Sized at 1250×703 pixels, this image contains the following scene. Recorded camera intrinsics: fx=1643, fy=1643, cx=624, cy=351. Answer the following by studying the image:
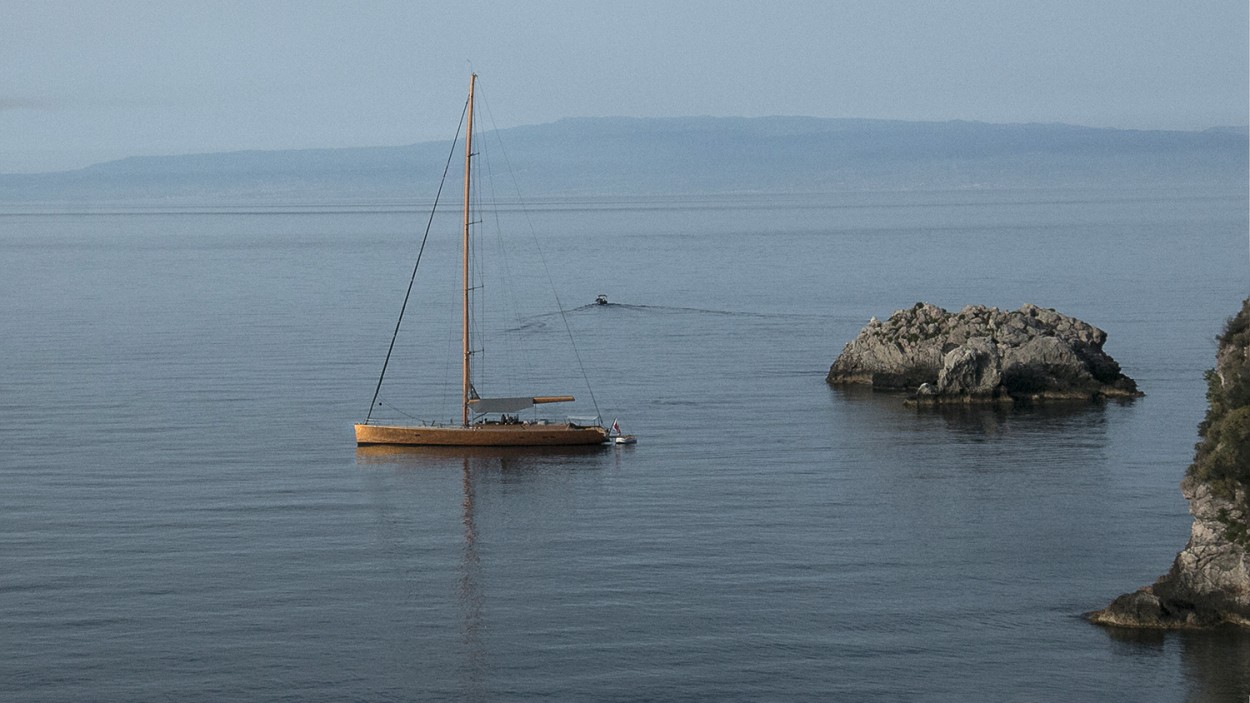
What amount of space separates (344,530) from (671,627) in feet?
53.5

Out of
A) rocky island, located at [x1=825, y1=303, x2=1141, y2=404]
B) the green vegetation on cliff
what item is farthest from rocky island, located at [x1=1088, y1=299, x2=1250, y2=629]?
rocky island, located at [x1=825, y1=303, x2=1141, y2=404]

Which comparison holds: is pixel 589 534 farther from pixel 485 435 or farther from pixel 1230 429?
pixel 1230 429

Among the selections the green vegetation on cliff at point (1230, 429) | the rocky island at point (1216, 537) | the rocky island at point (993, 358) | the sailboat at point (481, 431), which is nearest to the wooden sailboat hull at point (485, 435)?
the sailboat at point (481, 431)

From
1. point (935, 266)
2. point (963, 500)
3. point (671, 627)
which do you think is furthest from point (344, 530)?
point (935, 266)

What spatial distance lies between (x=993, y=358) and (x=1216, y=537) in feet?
127

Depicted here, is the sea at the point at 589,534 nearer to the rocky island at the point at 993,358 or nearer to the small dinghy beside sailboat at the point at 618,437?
the small dinghy beside sailboat at the point at 618,437

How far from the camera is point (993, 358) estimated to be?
81.8 meters

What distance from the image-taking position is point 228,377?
94938 millimetres

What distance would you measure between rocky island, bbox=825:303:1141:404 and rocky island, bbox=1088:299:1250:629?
35753 millimetres

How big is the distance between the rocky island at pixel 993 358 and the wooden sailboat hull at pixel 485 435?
66.3 ft

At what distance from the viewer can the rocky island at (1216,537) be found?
43000 mm

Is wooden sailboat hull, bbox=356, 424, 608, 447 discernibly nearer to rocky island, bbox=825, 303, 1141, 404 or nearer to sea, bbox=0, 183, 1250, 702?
sea, bbox=0, 183, 1250, 702

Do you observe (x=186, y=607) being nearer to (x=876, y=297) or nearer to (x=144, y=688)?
(x=144, y=688)

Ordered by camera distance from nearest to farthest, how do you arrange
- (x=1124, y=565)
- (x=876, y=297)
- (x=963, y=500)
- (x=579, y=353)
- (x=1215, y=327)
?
(x=1124, y=565), (x=963, y=500), (x=579, y=353), (x=1215, y=327), (x=876, y=297)
